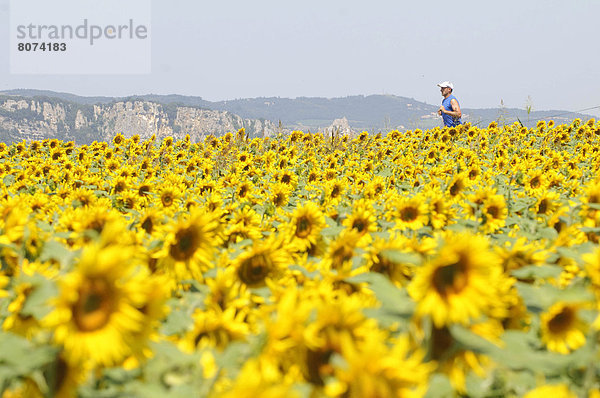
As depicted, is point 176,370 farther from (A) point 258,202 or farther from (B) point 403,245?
(A) point 258,202

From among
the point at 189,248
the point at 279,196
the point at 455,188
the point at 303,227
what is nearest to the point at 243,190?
the point at 279,196

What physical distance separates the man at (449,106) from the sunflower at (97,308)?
15690 millimetres

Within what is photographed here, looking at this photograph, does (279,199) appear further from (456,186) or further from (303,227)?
(456,186)

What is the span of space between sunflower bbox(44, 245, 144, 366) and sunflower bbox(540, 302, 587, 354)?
6.56 feet

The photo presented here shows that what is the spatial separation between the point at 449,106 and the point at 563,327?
15.4m

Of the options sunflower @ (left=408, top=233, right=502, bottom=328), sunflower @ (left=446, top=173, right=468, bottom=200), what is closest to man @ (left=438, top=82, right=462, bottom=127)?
sunflower @ (left=446, top=173, right=468, bottom=200)

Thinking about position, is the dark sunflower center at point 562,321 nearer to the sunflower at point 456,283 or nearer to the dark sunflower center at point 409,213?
the sunflower at point 456,283

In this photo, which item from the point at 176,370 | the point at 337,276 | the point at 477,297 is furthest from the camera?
the point at 337,276

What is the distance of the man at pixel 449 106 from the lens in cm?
1580

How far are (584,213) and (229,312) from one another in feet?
12.2

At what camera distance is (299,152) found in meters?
14.7

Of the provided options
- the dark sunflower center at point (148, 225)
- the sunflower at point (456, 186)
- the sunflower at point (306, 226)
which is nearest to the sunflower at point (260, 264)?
the sunflower at point (306, 226)

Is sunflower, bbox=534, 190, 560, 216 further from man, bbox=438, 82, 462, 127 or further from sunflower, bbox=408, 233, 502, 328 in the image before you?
man, bbox=438, 82, 462, 127

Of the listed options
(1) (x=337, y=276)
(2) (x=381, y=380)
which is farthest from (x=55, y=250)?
(2) (x=381, y=380)
